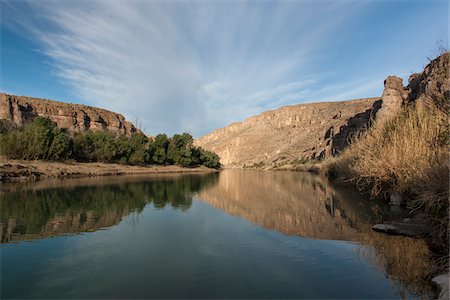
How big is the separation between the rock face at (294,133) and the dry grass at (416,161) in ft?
205

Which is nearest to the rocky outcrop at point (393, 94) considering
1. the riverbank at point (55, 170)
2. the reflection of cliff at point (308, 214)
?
the riverbank at point (55, 170)

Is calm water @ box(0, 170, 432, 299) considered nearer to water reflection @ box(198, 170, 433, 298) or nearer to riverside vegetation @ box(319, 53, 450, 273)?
water reflection @ box(198, 170, 433, 298)

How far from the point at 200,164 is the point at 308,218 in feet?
215

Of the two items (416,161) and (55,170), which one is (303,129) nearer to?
(55,170)

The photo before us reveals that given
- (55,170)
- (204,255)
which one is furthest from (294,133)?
(204,255)

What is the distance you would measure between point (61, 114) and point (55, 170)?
239ft

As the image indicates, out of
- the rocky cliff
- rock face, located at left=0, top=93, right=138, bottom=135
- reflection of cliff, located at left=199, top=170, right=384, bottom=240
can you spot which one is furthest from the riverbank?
rock face, located at left=0, top=93, right=138, bottom=135

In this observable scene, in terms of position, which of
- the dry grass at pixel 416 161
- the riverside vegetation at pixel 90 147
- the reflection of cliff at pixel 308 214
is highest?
the riverside vegetation at pixel 90 147

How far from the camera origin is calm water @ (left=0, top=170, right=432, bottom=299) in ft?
20.9

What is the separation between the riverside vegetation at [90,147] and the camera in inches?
1566

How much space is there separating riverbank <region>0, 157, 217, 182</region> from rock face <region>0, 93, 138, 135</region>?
37.0 m

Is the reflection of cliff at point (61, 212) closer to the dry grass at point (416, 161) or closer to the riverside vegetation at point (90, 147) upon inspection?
the dry grass at point (416, 161)

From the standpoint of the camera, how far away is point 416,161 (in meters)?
12.0

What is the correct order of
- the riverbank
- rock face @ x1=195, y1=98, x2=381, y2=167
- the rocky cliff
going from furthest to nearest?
rock face @ x1=195, y1=98, x2=381, y2=167 < the rocky cliff < the riverbank
